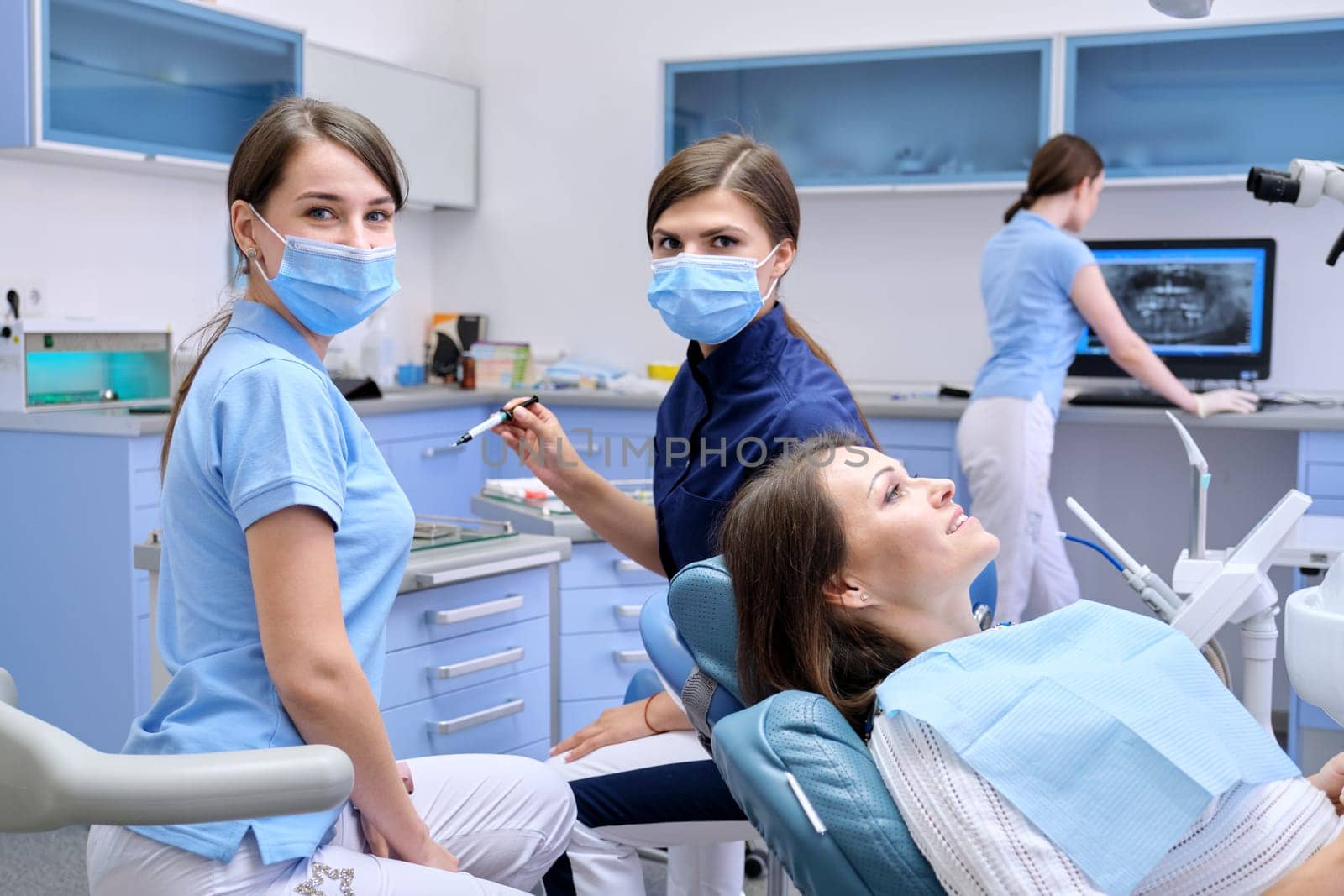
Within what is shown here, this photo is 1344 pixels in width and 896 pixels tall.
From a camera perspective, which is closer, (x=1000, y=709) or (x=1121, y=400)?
(x=1000, y=709)

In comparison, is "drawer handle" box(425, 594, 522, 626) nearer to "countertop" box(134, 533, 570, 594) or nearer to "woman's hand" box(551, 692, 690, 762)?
"countertop" box(134, 533, 570, 594)

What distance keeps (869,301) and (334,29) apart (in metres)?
2.08

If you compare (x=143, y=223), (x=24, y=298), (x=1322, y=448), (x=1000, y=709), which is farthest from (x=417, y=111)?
(x=1000, y=709)

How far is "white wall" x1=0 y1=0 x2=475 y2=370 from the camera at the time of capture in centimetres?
359

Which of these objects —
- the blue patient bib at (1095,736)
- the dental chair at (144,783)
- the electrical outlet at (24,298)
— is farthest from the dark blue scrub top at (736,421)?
the electrical outlet at (24,298)

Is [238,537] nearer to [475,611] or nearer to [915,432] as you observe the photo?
[475,611]

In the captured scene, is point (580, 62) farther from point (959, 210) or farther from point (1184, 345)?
point (1184, 345)

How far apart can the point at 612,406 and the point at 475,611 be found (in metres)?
2.32

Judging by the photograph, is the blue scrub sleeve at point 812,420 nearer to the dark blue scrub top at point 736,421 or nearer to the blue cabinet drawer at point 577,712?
the dark blue scrub top at point 736,421

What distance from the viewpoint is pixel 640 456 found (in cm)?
431

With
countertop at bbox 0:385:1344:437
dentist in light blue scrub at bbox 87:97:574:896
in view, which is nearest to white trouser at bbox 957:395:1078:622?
countertop at bbox 0:385:1344:437

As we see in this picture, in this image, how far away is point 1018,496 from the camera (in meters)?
3.54

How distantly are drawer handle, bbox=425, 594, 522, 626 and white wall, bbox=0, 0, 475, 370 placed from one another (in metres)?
1.85

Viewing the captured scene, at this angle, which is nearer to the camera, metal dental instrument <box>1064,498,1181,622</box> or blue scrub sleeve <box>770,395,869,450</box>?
blue scrub sleeve <box>770,395,869,450</box>
